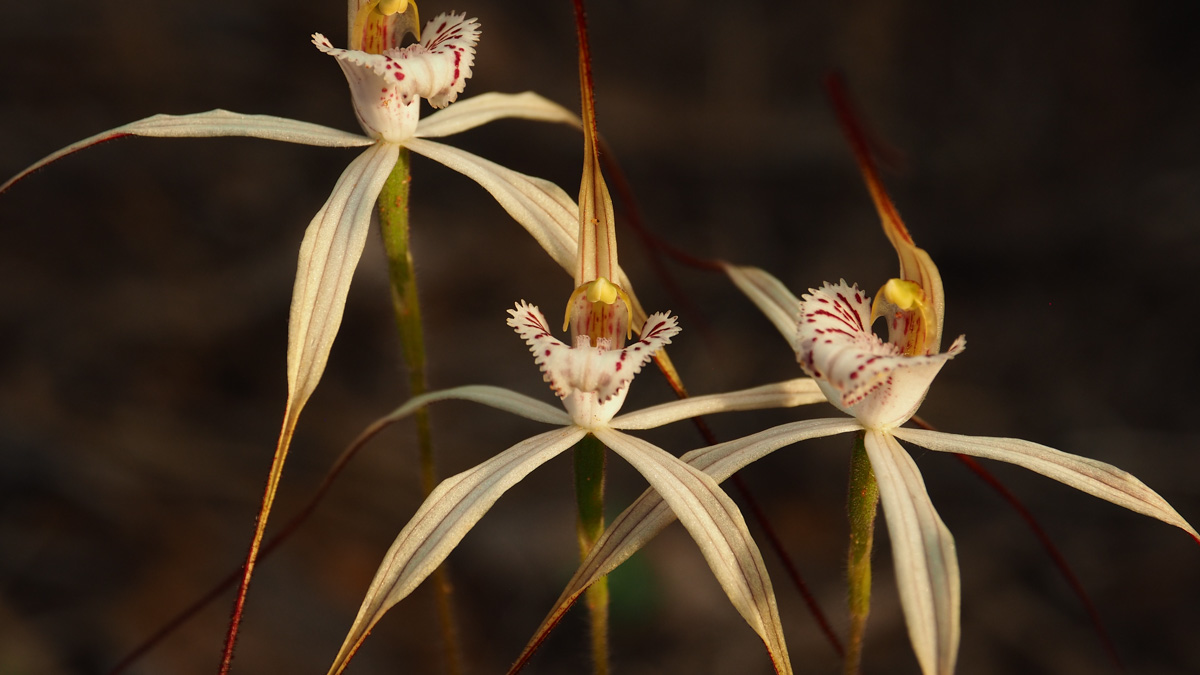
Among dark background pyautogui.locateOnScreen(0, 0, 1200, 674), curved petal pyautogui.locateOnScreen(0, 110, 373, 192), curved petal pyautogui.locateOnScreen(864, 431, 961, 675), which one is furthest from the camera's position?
dark background pyautogui.locateOnScreen(0, 0, 1200, 674)

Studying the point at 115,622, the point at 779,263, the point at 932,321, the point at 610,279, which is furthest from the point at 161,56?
the point at 932,321

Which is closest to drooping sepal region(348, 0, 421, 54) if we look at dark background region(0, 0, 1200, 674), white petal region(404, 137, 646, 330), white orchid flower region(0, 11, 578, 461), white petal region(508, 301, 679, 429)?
white orchid flower region(0, 11, 578, 461)

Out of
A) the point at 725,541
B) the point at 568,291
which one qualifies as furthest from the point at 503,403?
the point at 568,291

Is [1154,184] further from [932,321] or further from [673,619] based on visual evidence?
[932,321]

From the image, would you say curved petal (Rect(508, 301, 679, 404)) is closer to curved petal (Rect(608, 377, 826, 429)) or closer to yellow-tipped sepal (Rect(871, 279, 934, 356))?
curved petal (Rect(608, 377, 826, 429))

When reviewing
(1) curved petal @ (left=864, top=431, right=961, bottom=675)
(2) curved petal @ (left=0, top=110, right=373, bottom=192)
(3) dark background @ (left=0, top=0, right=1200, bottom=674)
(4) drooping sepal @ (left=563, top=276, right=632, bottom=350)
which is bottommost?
(1) curved petal @ (left=864, top=431, right=961, bottom=675)

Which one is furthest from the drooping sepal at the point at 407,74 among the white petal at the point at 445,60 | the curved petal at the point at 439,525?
the curved petal at the point at 439,525

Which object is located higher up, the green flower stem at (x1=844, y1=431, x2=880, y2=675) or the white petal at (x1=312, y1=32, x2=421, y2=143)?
the white petal at (x1=312, y1=32, x2=421, y2=143)
